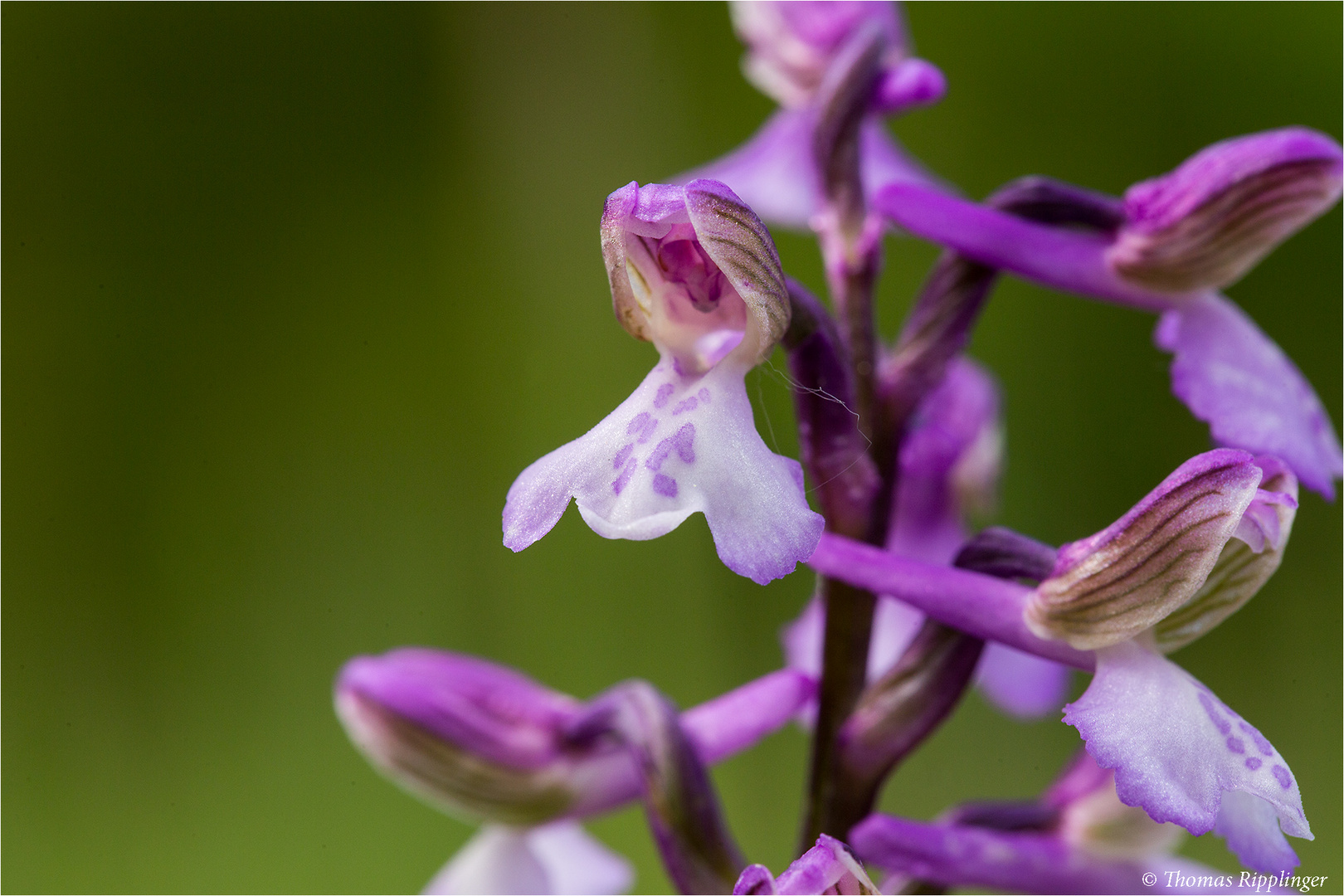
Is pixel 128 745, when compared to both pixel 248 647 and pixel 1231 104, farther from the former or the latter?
pixel 1231 104

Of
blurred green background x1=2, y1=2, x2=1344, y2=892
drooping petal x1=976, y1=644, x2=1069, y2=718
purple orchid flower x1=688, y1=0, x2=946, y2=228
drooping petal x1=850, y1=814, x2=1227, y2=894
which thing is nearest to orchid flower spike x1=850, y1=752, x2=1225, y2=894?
drooping petal x1=850, y1=814, x2=1227, y2=894

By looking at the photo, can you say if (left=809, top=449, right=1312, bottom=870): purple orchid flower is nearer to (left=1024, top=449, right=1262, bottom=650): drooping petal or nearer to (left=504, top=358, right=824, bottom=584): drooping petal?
(left=1024, top=449, right=1262, bottom=650): drooping petal

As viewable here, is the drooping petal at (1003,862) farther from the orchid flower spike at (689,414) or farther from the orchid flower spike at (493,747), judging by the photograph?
the orchid flower spike at (689,414)

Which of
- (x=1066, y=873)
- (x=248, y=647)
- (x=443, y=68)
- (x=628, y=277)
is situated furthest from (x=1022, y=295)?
(x=628, y=277)

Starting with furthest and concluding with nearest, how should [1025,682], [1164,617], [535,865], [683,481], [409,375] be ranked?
[409,375], [1025,682], [535,865], [1164,617], [683,481]

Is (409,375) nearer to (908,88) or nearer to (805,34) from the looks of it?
(805,34)

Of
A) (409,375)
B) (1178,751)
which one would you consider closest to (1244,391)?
(1178,751)

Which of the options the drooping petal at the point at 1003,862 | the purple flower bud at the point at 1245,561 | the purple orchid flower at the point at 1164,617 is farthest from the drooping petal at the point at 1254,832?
the drooping petal at the point at 1003,862
